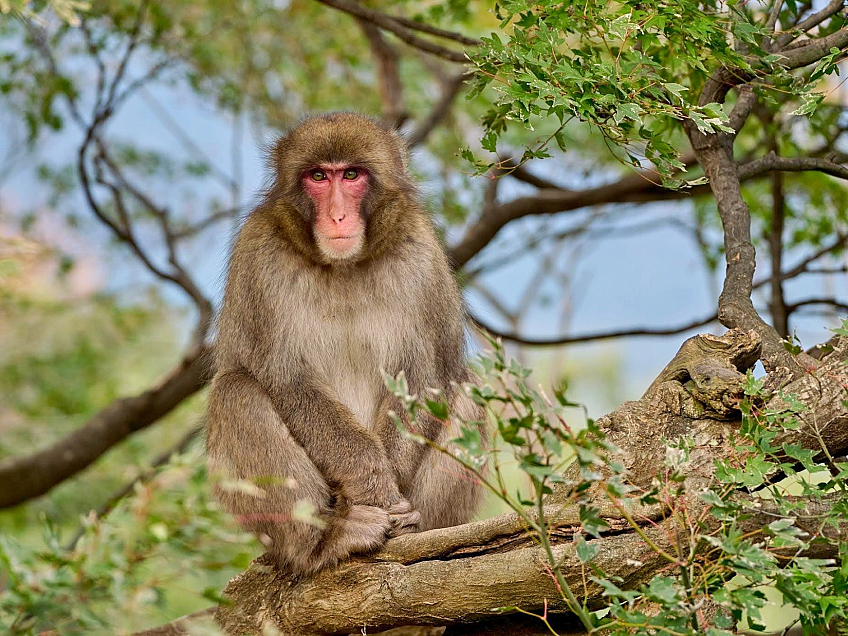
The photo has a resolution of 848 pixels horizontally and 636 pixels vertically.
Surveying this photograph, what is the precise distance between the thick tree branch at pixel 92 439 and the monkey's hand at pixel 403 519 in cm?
320

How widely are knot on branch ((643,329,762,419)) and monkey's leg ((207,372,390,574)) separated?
1301 millimetres

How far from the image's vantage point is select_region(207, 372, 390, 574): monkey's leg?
397cm

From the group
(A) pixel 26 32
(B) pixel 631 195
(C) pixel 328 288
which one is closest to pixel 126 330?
(A) pixel 26 32

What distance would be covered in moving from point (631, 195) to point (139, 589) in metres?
5.62

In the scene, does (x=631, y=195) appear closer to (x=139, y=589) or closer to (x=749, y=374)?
(x=749, y=374)

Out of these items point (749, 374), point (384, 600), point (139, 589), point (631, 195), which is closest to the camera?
point (139, 589)

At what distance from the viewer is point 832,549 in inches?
126

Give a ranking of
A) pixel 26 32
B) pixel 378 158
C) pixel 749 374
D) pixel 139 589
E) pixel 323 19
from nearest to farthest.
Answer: pixel 139 589 < pixel 749 374 < pixel 378 158 < pixel 26 32 < pixel 323 19

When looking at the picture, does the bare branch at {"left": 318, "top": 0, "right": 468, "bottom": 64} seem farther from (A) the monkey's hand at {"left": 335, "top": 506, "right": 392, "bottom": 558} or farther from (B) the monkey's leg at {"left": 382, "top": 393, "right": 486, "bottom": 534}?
(A) the monkey's hand at {"left": 335, "top": 506, "right": 392, "bottom": 558}

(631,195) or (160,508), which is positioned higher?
(631,195)

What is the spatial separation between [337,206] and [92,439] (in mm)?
3701

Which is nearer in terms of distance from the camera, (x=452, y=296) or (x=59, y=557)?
(x=59, y=557)

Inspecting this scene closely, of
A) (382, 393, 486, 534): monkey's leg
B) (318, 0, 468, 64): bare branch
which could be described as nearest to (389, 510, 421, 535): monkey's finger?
(382, 393, 486, 534): monkey's leg

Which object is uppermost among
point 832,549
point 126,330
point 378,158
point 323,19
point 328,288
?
point 323,19
